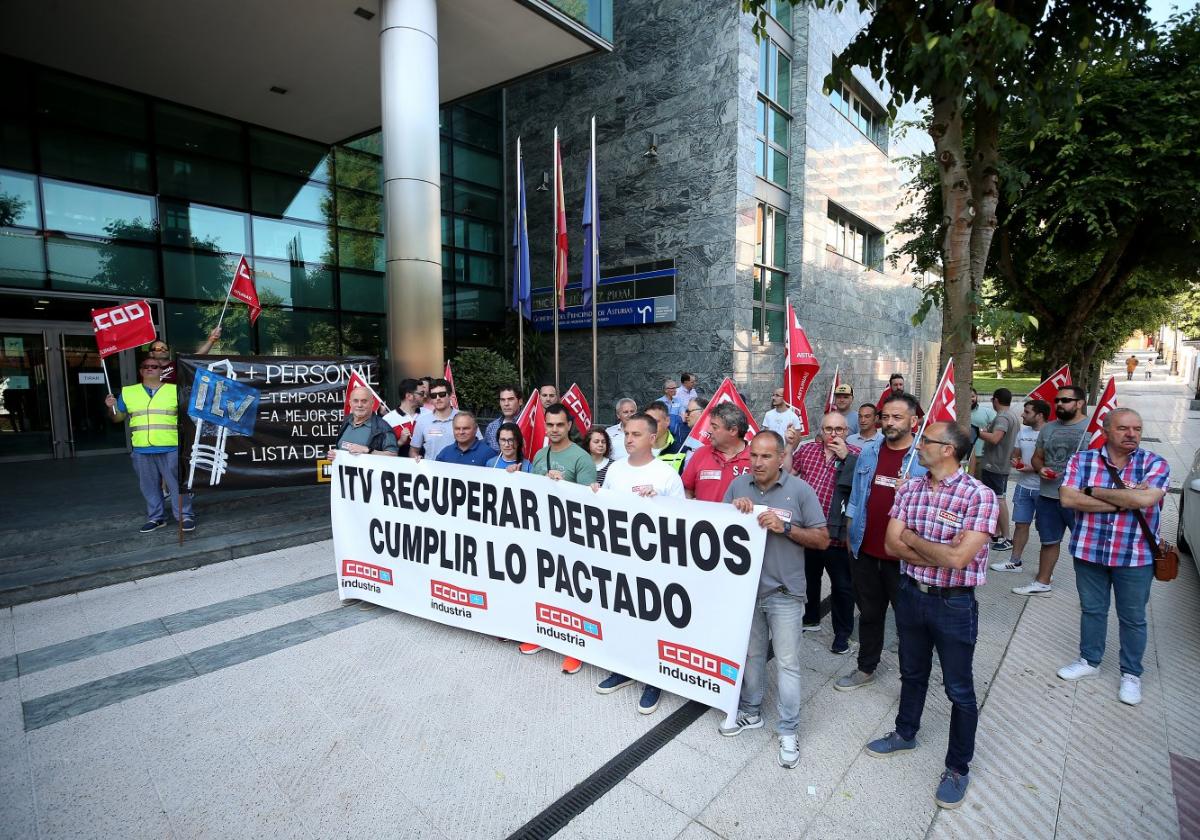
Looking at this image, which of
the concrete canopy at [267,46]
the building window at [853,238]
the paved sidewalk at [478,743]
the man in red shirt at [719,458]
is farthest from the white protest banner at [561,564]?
the building window at [853,238]

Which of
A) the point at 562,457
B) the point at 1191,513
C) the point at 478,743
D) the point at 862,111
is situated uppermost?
the point at 862,111

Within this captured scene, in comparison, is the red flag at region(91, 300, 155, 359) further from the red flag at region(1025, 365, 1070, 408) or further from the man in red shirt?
the red flag at region(1025, 365, 1070, 408)

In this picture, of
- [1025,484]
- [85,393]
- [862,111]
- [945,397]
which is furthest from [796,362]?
[862,111]

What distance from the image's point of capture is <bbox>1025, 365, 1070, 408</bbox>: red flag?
269 inches

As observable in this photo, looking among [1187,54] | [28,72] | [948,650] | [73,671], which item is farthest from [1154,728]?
[28,72]

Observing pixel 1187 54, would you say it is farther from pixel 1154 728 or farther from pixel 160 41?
pixel 160 41

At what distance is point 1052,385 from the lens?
730cm

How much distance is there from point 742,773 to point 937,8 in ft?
17.3

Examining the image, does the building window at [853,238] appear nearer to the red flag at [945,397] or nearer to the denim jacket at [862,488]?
the red flag at [945,397]

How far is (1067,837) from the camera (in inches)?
108

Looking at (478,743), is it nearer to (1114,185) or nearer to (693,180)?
(1114,185)

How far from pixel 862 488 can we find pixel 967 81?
3310mm

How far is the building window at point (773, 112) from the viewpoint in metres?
15.7

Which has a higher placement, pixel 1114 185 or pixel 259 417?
pixel 1114 185
